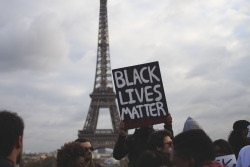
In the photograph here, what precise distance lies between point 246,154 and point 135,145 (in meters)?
2.11

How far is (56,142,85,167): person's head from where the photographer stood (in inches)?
182

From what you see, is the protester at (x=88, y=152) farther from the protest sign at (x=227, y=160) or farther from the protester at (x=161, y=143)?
the protest sign at (x=227, y=160)

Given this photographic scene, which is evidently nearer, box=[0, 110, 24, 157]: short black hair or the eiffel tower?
box=[0, 110, 24, 157]: short black hair

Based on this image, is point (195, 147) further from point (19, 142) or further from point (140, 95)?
point (140, 95)

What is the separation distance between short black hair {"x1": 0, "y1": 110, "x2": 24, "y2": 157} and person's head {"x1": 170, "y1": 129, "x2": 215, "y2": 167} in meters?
1.41

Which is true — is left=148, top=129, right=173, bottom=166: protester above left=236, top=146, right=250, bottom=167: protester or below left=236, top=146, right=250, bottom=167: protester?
above

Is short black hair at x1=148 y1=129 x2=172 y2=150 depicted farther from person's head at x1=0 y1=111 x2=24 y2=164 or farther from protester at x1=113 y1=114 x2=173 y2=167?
person's head at x1=0 y1=111 x2=24 y2=164

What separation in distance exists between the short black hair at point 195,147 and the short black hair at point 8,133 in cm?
143

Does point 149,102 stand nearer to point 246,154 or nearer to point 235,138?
point 235,138

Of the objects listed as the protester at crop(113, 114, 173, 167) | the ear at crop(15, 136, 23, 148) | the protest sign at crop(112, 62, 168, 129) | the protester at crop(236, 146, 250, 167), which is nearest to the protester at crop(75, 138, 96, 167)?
the protester at crop(113, 114, 173, 167)

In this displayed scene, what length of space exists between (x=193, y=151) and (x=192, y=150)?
12mm

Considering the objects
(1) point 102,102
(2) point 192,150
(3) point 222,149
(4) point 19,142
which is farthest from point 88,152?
(1) point 102,102

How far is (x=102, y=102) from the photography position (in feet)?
190

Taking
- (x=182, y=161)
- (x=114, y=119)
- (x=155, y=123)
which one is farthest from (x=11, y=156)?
(x=114, y=119)
